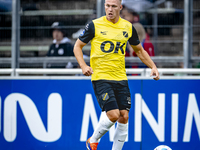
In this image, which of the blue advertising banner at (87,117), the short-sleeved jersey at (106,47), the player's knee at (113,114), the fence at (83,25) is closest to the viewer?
the player's knee at (113,114)

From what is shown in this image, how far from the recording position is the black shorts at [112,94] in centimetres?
376

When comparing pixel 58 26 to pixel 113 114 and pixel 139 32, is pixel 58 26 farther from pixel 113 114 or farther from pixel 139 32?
pixel 113 114

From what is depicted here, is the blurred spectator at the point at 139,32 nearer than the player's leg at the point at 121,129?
No

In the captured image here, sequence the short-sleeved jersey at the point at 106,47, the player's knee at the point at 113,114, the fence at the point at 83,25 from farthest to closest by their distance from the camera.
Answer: the fence at the point at 83,25 < the short-sleeved jersey at the point at 106,47 < the player's knee at the point at 113,114

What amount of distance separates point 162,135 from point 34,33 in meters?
2.56

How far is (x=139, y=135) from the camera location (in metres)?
4.66

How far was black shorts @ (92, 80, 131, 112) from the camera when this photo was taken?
148 inches

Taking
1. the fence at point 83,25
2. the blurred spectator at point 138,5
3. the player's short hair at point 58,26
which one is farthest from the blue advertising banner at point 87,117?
the blurred spectator at point 138,5

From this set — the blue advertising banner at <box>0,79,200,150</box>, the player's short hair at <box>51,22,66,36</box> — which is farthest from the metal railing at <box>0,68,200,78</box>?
the player's short hair at <box>51,22,66,36</box>

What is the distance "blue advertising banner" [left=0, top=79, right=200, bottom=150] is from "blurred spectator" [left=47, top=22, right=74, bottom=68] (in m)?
0.65

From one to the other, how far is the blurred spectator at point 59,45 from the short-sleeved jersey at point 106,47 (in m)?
1.29

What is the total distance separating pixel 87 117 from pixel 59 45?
4.19 feet

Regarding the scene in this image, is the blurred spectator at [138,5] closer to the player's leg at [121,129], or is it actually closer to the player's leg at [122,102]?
the player's leg at [122,102]

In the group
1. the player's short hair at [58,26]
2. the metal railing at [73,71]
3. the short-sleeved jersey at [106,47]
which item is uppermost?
the player's short hair at [58,26]
